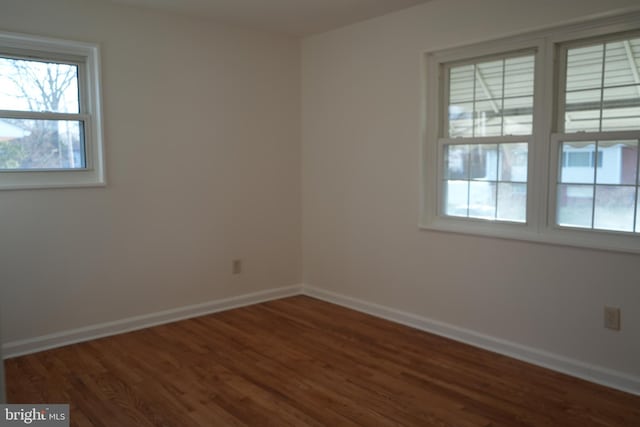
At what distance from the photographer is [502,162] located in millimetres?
3500

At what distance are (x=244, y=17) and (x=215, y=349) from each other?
102 inches

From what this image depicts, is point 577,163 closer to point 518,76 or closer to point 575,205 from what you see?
point 575,205

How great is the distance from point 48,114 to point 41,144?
21cm

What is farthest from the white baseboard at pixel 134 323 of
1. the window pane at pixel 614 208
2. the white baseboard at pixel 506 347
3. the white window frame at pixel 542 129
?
the window pane at pixel 614 208

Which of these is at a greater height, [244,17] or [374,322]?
[244,17]

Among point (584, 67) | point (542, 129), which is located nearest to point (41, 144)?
point (542, 129)

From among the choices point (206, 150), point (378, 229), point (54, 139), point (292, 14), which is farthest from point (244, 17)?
point (378, 229)

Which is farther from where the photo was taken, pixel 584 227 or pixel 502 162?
pixel 502 162

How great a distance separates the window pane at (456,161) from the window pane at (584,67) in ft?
2.70

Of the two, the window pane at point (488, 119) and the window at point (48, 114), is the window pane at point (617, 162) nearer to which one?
the window pane at point (488, 119)

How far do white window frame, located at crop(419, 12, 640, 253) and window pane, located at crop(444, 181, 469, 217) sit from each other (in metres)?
0.07

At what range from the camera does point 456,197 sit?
380 centimetres

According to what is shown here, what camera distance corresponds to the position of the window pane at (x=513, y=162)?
3.38 meters

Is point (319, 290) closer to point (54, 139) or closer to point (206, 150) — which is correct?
point (206, 150)
